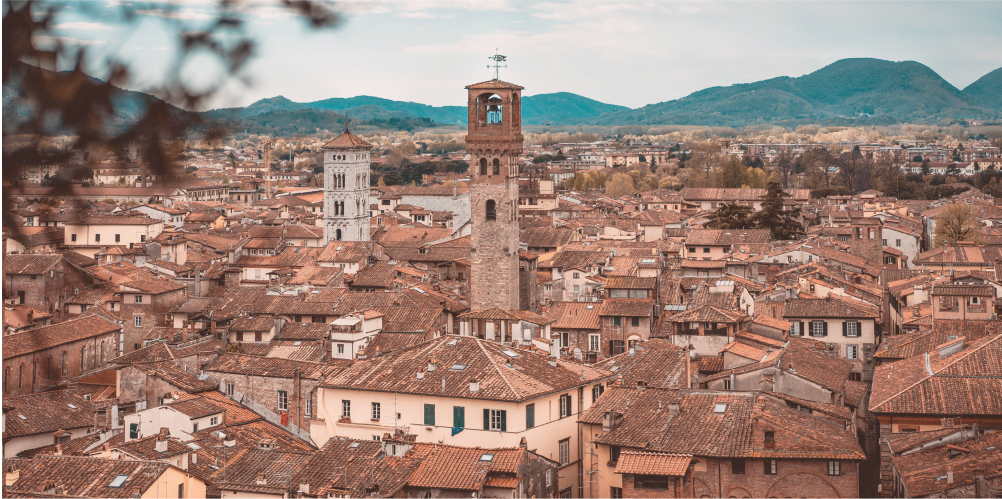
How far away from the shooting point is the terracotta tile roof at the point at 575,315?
25.9 m

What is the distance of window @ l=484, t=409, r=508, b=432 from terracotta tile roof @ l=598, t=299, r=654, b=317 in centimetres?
937

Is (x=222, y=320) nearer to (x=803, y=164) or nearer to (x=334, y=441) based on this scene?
(x=334, y=441)

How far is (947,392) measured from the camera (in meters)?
16.4

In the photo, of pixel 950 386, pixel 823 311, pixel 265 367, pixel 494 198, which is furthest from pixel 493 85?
pixel 950 386

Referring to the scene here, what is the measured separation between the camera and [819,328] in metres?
25.6

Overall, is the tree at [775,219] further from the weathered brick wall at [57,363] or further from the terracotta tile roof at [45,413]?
the terracotta tile roof at [45,413]

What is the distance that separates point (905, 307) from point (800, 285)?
2.51 meters

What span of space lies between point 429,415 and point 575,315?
9741mm

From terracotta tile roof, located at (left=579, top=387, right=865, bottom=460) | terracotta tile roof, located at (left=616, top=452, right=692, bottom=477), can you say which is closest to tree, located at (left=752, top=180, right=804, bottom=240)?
terracotta tile roof, located at (left=579, top=387, right=865, bottom=460)

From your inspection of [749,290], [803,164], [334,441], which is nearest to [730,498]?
[334,441]

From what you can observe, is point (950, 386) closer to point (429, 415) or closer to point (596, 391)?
point (596, 391)

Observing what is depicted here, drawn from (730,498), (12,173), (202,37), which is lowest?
(730,498)

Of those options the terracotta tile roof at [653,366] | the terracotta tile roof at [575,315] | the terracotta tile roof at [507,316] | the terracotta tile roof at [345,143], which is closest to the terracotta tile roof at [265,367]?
the terracotta tile roof at [653,366]

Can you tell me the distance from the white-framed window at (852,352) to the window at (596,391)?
8.74 m
